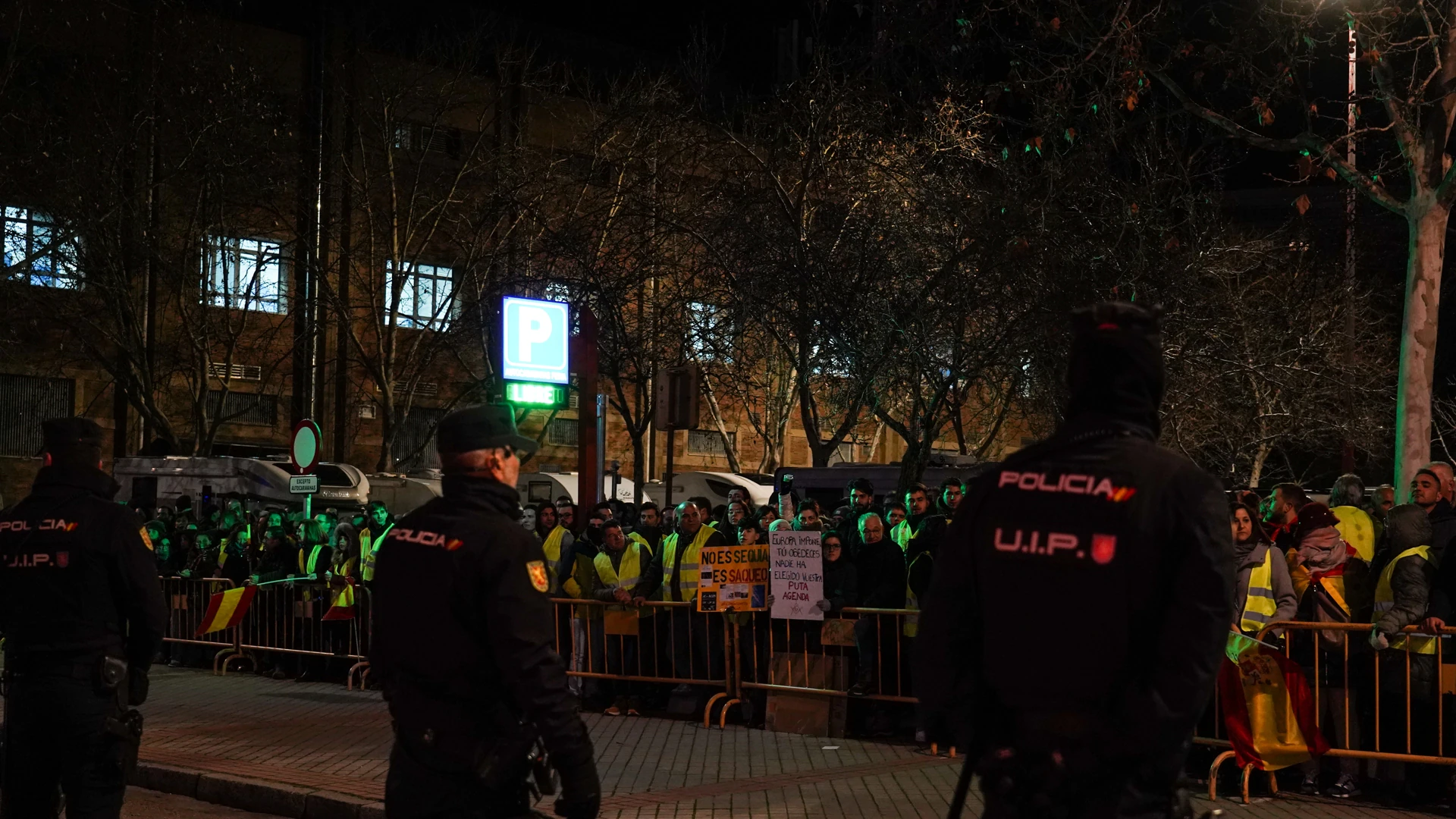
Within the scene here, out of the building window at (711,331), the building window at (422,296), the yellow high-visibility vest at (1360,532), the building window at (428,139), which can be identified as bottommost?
the yellow high-visibility vest at (1360,532)

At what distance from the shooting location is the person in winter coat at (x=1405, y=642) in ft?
29.7

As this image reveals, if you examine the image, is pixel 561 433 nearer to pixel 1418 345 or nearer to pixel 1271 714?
pixel 1418 345

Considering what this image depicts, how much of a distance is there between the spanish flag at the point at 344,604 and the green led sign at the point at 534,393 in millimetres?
3124

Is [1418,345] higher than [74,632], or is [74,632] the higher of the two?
[1418,345]

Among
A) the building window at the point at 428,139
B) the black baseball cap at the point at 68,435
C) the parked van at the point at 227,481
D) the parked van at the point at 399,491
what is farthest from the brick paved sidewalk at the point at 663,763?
the building window at the point at 428,139

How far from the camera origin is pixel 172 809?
31.0 ft

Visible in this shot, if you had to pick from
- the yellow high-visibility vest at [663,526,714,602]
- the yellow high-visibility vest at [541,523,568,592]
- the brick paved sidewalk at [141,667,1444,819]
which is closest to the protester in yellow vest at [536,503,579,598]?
the yellow high-visibility vest at [541,523,568,592]

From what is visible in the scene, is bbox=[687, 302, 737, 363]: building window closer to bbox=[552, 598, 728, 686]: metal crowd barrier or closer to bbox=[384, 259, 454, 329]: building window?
bbox=[384, 259, 454, 329]: building window

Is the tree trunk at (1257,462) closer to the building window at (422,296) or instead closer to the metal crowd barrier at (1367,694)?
the building window at (422,296)

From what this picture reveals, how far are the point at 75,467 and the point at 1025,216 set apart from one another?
1659 cm

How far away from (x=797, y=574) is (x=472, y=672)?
804 centimetres

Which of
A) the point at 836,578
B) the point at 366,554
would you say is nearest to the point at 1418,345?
the point at 836,578

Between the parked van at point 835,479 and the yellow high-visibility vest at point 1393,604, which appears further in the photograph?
the parked van at point 835,479

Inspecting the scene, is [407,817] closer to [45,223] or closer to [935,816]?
[935,816]
